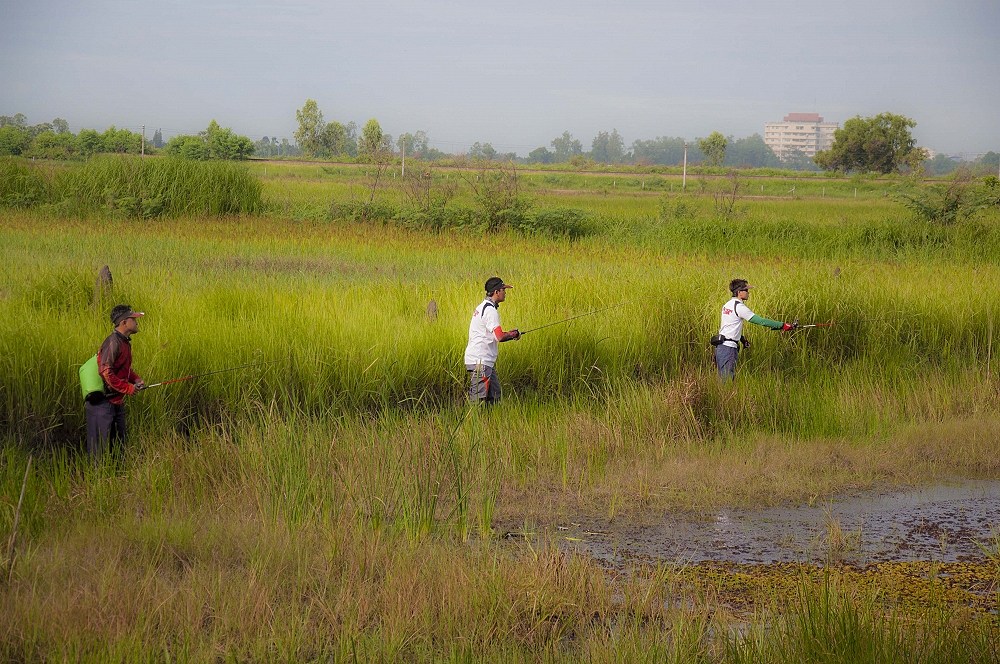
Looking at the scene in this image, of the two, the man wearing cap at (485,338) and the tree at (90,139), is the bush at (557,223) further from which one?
the tree at (90,139)

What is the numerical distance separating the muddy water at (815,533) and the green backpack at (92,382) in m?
3.17

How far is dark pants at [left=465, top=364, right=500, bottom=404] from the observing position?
814 centimetres

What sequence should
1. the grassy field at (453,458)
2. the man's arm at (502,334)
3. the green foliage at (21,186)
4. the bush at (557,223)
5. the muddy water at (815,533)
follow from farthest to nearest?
the bush at (557,223) < the green foliage at (21,186) < the man's arm at (502,334) < the muddy water at (815,533) < the grassy field at (453,458)

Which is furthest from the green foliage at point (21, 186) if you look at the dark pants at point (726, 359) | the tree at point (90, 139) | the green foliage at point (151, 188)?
the tree at point (90, 139)

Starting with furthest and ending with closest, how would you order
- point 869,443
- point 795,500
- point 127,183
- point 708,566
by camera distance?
point 127,183, point 869,443, point 795,500, point 708,566

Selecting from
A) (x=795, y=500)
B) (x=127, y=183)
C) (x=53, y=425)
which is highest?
(x=127, y=183)

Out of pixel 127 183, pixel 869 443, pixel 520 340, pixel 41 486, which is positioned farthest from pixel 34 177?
pixel 869 443

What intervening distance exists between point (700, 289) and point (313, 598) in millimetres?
7177

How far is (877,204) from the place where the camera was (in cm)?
3862

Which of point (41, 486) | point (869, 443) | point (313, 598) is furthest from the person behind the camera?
point (869, 443)

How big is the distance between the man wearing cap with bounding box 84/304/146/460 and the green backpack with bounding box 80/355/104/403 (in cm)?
3

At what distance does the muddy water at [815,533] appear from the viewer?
607 cm

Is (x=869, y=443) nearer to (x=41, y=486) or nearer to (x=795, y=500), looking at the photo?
(x=795, y=500)

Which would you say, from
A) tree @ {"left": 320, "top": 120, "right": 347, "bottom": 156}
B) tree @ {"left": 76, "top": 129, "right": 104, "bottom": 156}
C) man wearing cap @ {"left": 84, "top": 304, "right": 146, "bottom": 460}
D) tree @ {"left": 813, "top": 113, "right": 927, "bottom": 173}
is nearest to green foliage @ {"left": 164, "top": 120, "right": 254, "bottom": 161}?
tree @ {"left": 76, "top": 129, "right": 104, "bottom": 156}
